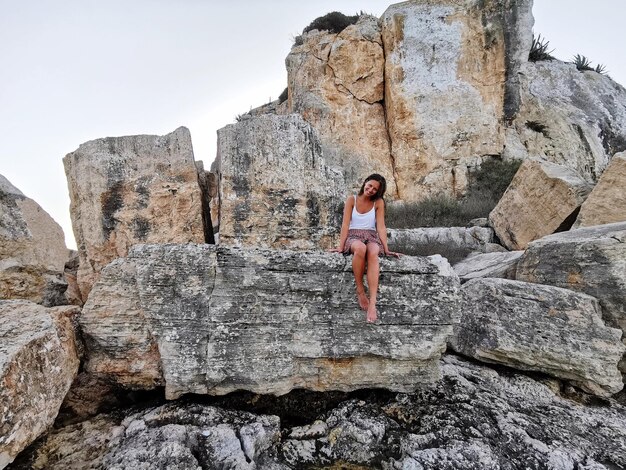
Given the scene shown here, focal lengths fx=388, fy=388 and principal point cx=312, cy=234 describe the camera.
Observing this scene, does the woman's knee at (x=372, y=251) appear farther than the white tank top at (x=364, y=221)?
No

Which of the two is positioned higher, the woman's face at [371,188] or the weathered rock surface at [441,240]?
the woman's face at [371,188]

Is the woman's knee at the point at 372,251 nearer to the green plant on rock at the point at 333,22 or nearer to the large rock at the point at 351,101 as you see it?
the large rock at the point at 351,101

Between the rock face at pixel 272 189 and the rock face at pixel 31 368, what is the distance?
148 centimetres

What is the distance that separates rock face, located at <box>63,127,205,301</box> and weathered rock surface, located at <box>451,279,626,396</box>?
2.89m

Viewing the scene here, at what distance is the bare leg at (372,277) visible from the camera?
292 centimetres

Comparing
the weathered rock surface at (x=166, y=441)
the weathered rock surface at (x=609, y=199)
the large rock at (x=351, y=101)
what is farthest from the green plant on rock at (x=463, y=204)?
the weathered rock surface at (x=166, y=441)

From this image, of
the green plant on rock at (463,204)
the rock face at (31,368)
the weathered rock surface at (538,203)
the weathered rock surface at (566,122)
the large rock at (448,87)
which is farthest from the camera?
the weathered rock surface at (566,122)

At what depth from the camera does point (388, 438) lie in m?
2.83

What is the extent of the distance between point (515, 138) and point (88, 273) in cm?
1182

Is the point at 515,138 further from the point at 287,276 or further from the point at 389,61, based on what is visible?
the point at 287,276

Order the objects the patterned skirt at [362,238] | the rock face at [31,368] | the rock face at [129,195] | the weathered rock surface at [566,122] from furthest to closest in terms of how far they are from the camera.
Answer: the weathered rock surface at [566,122], the rock face at [129,195], the patterned skirt at [362,238], the rock face at [31,368]

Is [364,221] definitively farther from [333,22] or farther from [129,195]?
[333,22]

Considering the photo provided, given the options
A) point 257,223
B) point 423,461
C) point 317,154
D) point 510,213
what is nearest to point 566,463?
point 423,461

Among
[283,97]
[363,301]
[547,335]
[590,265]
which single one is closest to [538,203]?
[590,265]
